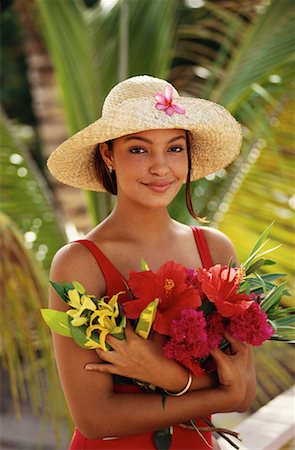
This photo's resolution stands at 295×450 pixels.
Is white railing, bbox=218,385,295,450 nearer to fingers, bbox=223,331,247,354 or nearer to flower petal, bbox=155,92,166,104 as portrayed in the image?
fingers, bbox=223,331,247,354

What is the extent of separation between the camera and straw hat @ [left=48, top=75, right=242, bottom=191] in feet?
6.76

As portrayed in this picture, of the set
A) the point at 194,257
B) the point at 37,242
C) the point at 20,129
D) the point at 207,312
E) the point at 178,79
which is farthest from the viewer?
the point at 20,129

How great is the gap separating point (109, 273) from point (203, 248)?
1.09 ft

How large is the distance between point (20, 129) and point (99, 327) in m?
8.47

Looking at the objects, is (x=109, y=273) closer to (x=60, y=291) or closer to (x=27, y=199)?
(x=60, y=291)

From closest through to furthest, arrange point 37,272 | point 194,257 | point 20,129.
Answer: point 194,257
point 37,272
point 20,129

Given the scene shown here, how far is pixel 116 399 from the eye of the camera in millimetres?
1995

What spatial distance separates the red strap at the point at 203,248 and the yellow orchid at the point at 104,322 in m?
0.41

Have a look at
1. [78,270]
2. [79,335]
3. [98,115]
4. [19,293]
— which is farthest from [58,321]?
[98,115]

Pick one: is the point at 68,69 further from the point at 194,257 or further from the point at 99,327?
the point at 99,327

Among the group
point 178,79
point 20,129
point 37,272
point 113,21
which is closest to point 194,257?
point 37,272

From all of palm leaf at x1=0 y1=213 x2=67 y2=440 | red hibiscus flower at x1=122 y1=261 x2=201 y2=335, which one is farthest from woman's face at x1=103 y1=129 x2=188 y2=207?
palm leaf at x1=0 y1=213 x2=67 y2=440

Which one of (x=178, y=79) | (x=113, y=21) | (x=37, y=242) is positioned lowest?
(x=37, y=242)

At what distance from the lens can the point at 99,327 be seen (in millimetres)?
1911
